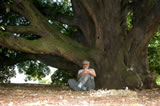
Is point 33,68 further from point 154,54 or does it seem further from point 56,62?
point 154,54

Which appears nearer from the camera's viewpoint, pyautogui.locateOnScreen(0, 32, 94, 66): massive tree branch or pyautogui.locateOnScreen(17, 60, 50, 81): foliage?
pyautogui.locateOnScreen(0, 32, 94, 66): massive tree branch

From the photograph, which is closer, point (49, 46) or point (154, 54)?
point (49, 46)

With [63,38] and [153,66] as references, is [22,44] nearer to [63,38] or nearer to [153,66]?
[63,38]

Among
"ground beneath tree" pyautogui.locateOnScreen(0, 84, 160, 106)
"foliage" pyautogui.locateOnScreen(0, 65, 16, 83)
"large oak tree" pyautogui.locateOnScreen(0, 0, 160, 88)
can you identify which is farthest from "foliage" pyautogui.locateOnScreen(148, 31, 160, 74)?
"foliage" pyautogui.locateOnScreen(0, 65, 16, 83)

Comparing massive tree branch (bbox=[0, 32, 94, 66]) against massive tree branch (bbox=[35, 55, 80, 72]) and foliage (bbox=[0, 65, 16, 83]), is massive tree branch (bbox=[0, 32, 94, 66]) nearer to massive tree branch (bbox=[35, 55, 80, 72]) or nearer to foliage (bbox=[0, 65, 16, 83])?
massive tree branch (bbox=[35, 55, 80, 72])

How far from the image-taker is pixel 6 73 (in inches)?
543

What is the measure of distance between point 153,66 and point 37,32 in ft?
28.3

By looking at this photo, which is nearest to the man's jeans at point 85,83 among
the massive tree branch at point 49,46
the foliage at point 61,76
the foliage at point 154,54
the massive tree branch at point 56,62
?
the massive tree branch at point 49,46

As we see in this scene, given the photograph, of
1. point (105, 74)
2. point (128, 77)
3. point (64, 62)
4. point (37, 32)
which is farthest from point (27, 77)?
point (128, 77)

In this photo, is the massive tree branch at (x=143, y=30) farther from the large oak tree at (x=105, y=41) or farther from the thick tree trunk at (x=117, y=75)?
the thick tree trunk at (x=117, y=75)

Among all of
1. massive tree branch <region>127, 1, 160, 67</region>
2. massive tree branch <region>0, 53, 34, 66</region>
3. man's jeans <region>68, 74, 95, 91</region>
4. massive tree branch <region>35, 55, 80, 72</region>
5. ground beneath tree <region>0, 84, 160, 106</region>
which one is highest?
massive tree branch <region>127, 1, 160, 67</region>

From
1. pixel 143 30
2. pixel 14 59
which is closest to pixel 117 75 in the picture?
pixel 143 30

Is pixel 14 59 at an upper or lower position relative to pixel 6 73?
upper

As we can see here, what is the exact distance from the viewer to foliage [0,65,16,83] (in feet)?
44.0
